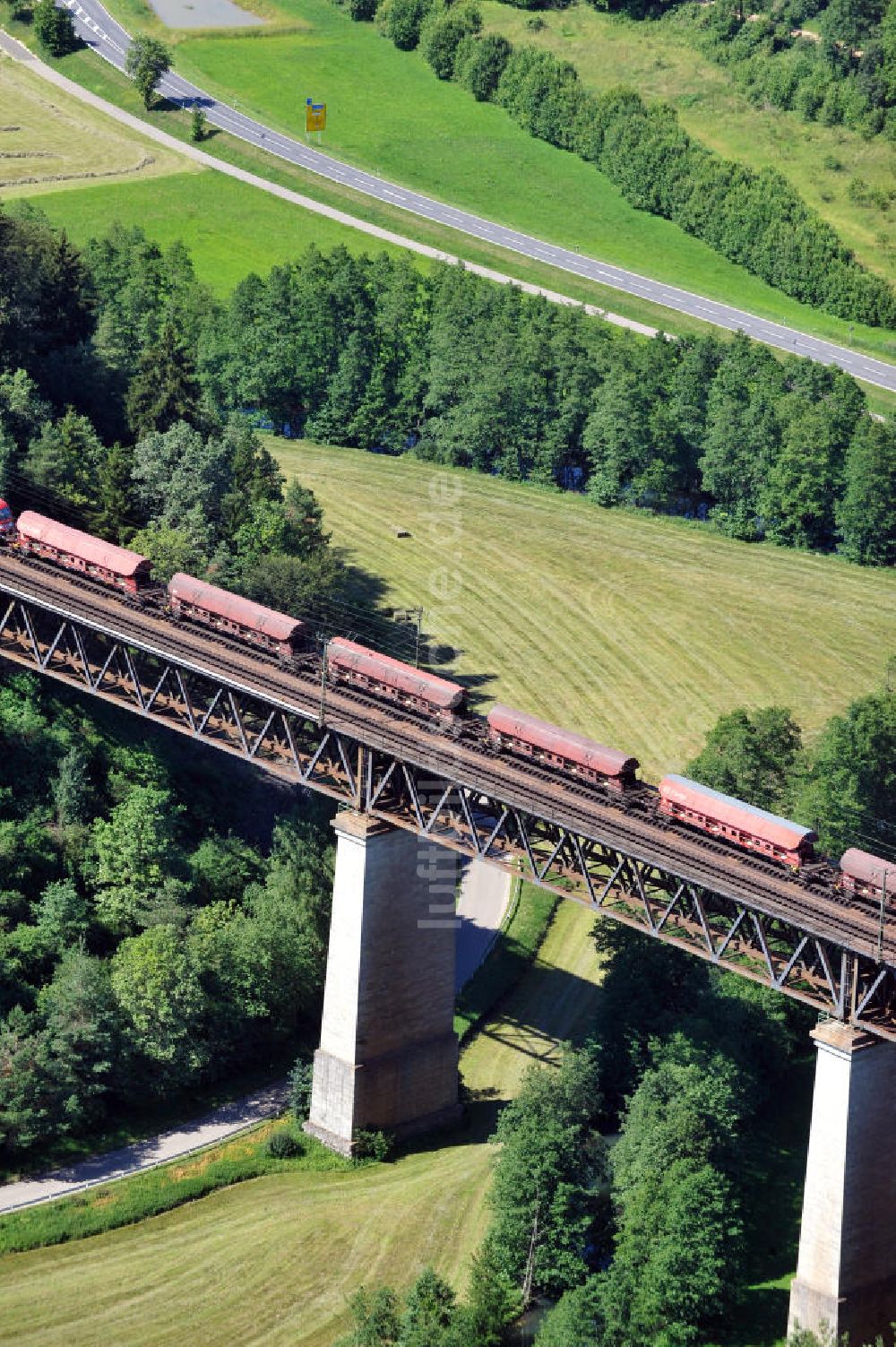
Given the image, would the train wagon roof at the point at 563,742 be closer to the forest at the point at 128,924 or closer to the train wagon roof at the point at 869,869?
the train wagon roof at the point at 869,869

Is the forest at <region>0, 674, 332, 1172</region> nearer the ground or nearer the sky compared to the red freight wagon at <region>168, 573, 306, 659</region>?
nearer the ground

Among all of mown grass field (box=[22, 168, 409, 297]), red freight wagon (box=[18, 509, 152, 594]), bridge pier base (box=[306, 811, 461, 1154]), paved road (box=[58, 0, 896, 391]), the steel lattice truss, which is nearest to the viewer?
the steel lattice truss

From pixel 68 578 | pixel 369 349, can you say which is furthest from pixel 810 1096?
pixel 369 349

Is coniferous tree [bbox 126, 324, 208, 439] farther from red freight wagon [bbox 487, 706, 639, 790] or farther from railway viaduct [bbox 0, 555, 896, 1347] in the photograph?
red freight wagon [bbox 487, 706, 639, 790]

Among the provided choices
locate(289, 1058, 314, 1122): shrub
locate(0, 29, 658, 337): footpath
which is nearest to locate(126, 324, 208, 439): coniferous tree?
locate(0, 29, 658, 337): footpath

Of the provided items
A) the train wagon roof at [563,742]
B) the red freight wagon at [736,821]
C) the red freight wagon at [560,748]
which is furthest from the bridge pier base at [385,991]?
the red freight wagon at [736,821]

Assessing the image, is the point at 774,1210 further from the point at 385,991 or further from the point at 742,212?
the point at 742,212
